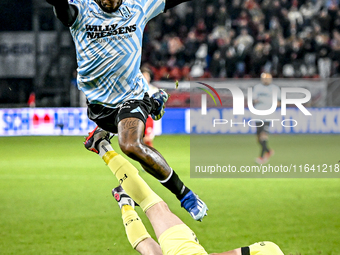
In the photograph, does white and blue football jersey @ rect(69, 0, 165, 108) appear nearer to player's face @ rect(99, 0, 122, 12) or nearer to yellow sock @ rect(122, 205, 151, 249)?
player's face @ rect(99, 0, 122, 12)

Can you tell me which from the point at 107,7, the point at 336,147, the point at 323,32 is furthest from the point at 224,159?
the point at 323,32

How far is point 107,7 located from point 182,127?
13.4 m

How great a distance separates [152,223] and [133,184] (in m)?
0.43

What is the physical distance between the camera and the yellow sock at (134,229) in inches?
155

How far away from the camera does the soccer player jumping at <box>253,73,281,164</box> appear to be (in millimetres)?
11770

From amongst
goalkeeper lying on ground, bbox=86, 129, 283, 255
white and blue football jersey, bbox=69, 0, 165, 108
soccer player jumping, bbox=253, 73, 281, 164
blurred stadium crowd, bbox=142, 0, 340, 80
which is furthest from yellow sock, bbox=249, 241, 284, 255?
blurred stadium crowd, bbox=142, 0, 340, 80

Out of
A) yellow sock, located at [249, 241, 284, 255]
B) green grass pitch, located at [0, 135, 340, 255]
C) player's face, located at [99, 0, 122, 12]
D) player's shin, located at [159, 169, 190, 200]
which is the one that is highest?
player's face, located at [99, 0, 122, 12]

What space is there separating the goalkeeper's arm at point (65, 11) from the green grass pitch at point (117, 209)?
2.02 meters

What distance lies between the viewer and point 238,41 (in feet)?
64.5

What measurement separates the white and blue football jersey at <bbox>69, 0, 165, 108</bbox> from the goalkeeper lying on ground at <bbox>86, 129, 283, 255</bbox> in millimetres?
425

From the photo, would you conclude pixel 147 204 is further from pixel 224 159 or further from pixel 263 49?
pixel 263 49

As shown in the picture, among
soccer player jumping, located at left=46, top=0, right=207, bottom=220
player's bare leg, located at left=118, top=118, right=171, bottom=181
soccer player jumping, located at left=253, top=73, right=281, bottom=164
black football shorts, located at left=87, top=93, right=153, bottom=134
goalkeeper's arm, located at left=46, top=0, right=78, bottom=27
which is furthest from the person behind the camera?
soccer player jumping, located at left=253, top=73, right=281, bottom=164

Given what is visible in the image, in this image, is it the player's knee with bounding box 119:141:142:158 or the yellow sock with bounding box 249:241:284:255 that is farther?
the player's knee with bounding box 119:141:142:158

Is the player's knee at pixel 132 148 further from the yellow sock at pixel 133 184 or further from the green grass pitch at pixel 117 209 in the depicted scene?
the green grass pitch at pixel 117 209
